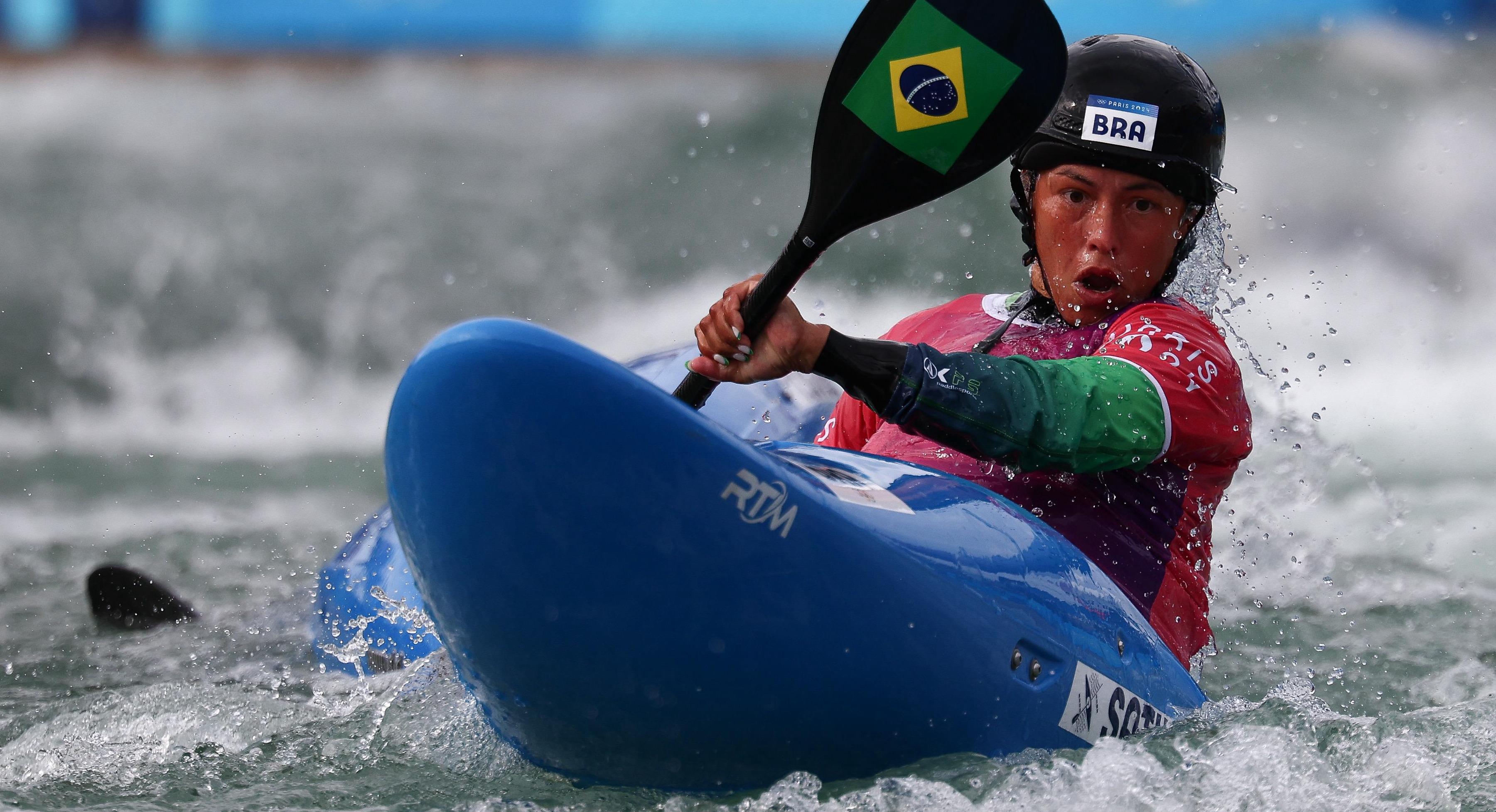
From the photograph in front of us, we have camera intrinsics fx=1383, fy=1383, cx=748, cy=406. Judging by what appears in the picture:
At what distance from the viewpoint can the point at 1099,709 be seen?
199 cm

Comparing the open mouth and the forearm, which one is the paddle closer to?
the forearm

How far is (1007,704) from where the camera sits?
1.82 m

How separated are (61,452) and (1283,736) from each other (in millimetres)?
7184

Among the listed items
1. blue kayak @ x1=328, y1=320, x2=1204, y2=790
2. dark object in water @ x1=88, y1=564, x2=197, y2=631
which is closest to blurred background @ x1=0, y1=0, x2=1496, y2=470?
dark object in water @ x1=88, y1=564, x2=197, y2=631

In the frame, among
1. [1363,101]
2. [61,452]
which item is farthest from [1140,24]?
[61,452]

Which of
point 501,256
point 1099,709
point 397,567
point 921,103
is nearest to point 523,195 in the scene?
point 501,256

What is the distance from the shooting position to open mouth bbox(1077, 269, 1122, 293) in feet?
7.98

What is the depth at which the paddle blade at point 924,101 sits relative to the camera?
201cm

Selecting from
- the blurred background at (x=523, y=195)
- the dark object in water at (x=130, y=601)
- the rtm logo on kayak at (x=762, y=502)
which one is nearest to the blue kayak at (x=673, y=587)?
the rtm logo on kayak at (x=762, y=502)

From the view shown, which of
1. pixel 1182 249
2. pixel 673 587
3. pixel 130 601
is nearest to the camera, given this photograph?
pixel 673 587

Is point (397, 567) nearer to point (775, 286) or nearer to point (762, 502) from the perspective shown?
point (775, 286)

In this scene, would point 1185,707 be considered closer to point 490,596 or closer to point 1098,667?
point 1098,667

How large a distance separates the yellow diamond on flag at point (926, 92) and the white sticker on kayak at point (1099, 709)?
0.82 m

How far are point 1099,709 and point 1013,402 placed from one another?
0.46 m
